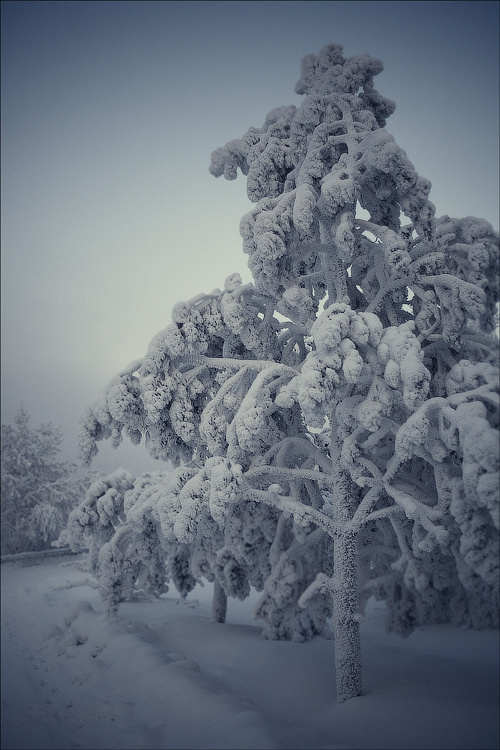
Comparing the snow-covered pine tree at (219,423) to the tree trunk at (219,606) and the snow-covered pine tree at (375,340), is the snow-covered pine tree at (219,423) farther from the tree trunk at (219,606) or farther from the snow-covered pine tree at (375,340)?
the tree trunk at (219,606)

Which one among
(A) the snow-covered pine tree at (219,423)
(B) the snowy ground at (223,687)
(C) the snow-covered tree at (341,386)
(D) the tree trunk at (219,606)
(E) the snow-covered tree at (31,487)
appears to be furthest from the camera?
(E) the snow-covered tree at (31,487)

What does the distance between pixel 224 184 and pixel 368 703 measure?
8.30 m

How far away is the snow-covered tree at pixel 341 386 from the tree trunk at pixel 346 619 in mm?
20

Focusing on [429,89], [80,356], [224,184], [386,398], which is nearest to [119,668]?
[386,398]

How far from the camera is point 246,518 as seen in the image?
7.15 meters

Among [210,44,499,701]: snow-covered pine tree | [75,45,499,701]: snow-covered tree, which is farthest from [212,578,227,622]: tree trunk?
[210,44,499,701]: snow-covered pine tree

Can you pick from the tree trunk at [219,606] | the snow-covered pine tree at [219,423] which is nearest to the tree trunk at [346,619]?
the snow-covered pine tree at [219,423]

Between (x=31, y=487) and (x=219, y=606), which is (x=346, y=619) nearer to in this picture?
(x=219, y=606)

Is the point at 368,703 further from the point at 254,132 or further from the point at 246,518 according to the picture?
the point at 254,132

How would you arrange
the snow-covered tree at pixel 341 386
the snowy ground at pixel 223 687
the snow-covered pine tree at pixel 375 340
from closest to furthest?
the snowy ground at pixel 223 687
the snow-covered pine tree at pixel 375 340
the snow-covered tree at pixel 341 386

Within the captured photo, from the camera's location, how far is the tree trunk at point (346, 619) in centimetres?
525

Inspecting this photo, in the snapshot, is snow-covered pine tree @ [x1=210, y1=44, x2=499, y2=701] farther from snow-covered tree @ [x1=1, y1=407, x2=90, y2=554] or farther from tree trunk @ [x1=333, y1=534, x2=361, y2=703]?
snow-covered tree @ [x1=1, y1=407, x2=90, y2=554]

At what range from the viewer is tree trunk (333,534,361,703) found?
525 cm

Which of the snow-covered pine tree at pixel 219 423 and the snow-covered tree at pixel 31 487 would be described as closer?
the snow-covered pine tree at pixel 219 423
